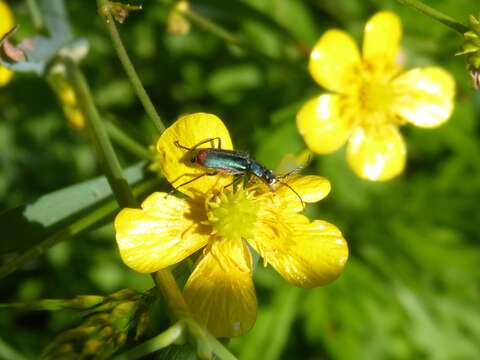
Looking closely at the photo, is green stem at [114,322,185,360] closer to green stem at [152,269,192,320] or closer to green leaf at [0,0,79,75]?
green stem at [152,269,192,320]

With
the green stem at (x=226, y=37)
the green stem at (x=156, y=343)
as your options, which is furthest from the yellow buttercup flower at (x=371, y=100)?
the green stem at (x=156, y=343)

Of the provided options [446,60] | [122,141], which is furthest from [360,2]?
[122,141]

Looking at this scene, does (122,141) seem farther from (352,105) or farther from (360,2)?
(360,2)

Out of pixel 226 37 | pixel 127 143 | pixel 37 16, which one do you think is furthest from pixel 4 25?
pixel 226 37

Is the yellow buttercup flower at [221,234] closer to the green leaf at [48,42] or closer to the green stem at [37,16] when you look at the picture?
the green leaf at [48,42]

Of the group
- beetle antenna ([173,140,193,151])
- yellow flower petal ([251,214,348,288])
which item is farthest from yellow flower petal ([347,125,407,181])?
beetle antenna ([173,140,193,151])

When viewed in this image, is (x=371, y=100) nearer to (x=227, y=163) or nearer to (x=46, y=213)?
(x=227, y=163)
